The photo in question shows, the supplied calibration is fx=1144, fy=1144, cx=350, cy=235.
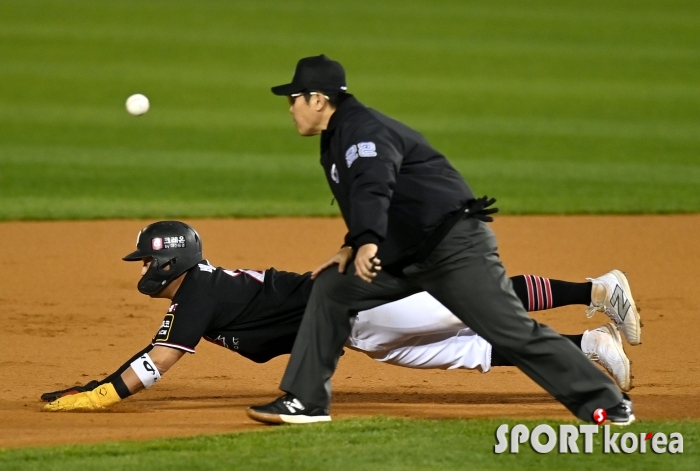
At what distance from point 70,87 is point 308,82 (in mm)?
13759

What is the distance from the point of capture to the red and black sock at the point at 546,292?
552 cm

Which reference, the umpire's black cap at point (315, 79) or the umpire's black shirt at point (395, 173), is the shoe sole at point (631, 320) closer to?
the umpire's black shirt at point (395, 173)

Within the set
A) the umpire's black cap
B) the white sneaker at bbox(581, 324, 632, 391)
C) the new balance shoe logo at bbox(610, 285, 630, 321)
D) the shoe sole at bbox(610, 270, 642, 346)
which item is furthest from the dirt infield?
the umpire's black cap

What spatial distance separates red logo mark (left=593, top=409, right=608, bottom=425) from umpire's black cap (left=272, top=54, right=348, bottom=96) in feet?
5.42

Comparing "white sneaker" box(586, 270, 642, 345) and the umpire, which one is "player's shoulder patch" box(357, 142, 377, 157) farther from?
"white sneaker" box(586, 270, 642, 345)

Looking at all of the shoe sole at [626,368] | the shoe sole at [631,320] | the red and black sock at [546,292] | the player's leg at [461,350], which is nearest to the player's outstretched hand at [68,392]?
the player's leg at [461,350]

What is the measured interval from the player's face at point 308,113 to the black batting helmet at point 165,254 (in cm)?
104

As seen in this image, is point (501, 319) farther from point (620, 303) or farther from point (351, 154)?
point (620, 303)

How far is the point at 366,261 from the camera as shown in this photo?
14.0ft

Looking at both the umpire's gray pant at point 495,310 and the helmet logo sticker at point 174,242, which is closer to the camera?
the umpire's gray pant at point 495,310

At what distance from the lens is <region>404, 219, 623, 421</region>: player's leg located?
455 cm

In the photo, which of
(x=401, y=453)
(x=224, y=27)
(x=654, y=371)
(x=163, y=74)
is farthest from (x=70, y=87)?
(x=401, y=453)

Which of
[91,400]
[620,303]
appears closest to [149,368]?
[91,400]

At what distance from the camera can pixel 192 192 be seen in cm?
1183
